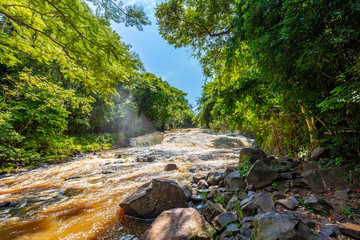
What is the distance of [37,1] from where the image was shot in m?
2.49

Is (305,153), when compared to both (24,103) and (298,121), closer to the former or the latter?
(298,121)

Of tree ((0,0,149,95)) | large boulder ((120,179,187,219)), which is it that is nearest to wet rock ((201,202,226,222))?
large boulder ((120,179,187,219))

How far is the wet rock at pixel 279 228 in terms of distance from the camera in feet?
4.58

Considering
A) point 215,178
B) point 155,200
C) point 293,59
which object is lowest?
point 155,200

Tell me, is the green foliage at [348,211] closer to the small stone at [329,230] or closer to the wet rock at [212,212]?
the small stone at [329,230]

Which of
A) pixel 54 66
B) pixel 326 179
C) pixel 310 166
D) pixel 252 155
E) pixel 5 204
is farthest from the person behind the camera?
pixel 54 66

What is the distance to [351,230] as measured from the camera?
4.76 ft

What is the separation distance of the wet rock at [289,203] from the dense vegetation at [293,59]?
1.48m

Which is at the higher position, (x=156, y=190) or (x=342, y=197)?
(x=342, y=197)

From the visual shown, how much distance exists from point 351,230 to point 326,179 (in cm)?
124

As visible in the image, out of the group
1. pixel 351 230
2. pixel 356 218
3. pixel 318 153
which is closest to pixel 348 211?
pixel 356 218

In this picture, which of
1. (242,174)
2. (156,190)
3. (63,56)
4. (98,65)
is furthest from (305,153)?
(63,56)

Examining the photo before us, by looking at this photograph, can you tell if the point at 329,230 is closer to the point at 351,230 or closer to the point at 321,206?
the point at 351,230

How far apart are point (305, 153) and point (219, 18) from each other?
5268mm
